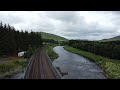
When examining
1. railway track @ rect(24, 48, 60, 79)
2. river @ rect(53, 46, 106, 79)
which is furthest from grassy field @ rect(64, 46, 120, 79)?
railway track @ rect(24, 48, 60, 79)

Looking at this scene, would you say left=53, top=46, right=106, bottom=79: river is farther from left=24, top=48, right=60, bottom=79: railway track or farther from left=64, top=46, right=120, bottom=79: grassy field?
left=24, top=48, right=60, bottom=79: railway track

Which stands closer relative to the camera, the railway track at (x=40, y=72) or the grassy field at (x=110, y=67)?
the railway track at (x=40, y=72)

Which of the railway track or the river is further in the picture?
the river

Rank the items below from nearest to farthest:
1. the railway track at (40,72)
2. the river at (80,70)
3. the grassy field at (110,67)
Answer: the railway track at (40,72) < the river at (80,70) < the grassy field at (110,67)

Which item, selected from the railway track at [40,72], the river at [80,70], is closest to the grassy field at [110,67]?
the river at [80,70]

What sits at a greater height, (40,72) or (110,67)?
(40,72)

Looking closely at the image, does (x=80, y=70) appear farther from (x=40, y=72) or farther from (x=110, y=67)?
(x=40, y=72)

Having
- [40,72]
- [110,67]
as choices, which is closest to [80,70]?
[110,67]

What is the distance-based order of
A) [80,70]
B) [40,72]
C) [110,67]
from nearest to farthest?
[40,72], [80,70], [110,67]

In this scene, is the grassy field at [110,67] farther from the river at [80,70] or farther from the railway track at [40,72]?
the railway track at [40,72]
